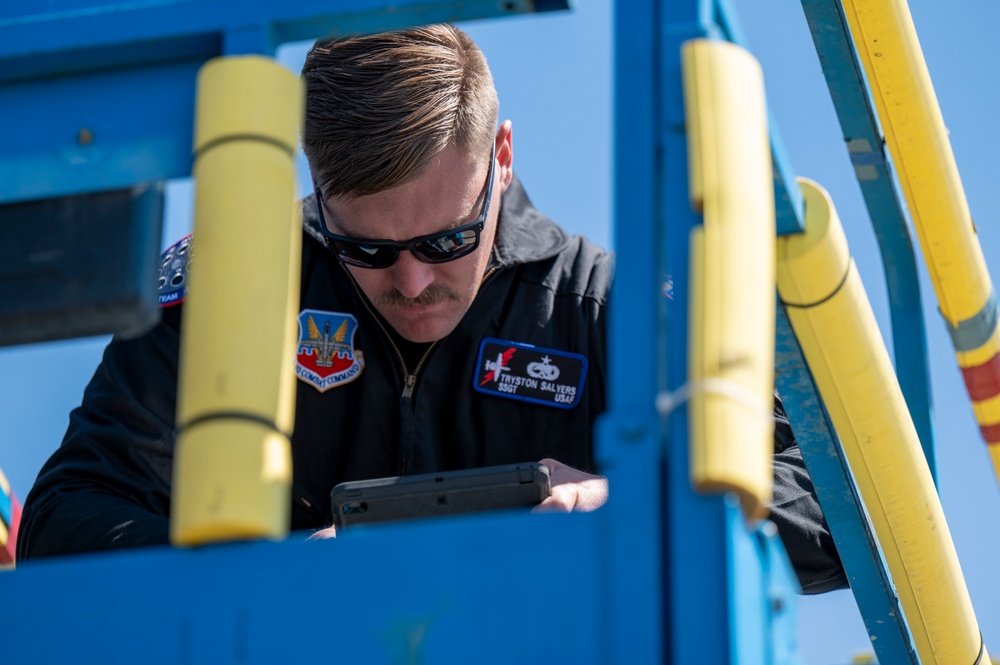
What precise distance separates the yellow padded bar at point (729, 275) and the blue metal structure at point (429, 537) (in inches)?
2.2

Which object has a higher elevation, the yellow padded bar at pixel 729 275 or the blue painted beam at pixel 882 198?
the blue painted beam at pixel 882 198

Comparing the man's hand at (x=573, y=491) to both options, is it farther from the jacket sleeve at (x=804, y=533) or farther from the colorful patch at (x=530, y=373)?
the colorful patch at (x=530, y=373)

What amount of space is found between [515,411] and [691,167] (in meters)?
1.81

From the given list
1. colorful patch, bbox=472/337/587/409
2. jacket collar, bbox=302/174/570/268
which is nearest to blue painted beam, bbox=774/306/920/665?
colorful patch, bbox=472/337/587/409

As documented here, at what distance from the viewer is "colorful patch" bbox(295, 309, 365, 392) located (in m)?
2.75

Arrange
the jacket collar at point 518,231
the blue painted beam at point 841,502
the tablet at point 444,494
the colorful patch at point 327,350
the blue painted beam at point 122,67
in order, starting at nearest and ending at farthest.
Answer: the blue painted beam at point 122,67
the blue painted beam at point 841,502
the tablet at point 444,494
the colorful patch at point 327,350
the jacket collar at point 518,231

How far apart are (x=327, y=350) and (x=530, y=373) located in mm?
444

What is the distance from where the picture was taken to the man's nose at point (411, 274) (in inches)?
101

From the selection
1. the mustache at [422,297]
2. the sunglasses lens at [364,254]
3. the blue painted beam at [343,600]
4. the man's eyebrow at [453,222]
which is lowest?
the blue painted beam at [343,600]

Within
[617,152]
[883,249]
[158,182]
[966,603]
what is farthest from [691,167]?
[883,249]

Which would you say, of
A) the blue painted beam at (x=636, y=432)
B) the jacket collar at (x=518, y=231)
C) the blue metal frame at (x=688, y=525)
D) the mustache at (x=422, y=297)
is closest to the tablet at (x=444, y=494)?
the blue metal frame at (x=688, y=525)

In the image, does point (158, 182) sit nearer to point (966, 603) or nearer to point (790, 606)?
point (790, 606)

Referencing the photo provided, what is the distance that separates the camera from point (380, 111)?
2467mm

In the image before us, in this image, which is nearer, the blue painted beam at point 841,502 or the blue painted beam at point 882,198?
the blue painted beam at point 841,502
